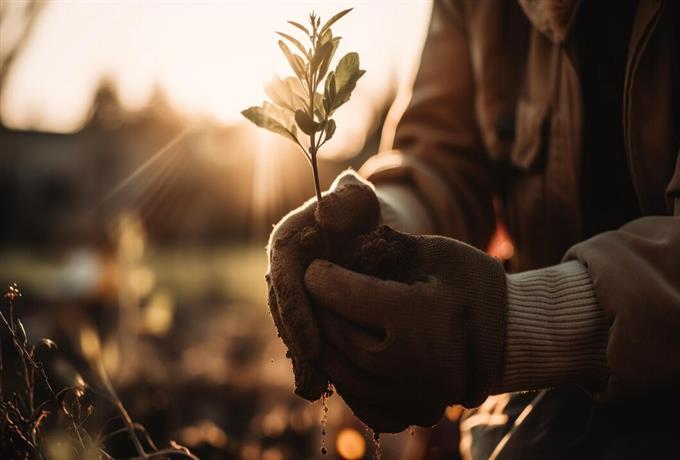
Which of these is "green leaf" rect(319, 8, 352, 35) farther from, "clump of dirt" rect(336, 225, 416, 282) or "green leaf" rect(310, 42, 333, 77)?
"clump of dirt" rect(336, 225, 416, 282)

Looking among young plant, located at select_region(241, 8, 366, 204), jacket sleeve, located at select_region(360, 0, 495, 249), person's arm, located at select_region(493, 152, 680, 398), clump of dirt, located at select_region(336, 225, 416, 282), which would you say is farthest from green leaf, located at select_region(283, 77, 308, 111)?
jacket sleeve, located at select_region(360, 0, 495, 249)

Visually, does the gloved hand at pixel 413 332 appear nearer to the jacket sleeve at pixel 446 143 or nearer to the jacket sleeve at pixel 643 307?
the jacket sleeve at pixel 643 307

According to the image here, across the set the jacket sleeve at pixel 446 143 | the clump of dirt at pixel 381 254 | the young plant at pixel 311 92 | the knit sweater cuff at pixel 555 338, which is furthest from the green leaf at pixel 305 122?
the jacket sleeve at pixel 446 143

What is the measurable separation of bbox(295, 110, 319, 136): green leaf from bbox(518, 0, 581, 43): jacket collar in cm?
112

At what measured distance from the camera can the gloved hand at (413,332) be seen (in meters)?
1.26

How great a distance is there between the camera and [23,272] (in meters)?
26.4

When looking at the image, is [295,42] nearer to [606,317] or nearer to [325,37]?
[325,37]

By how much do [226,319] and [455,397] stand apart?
14.1 meters

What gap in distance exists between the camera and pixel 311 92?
1199 millimetres

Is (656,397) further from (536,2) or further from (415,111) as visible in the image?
(415,111)

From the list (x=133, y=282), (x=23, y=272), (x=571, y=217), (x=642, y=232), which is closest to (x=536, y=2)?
(x=571, y=217)

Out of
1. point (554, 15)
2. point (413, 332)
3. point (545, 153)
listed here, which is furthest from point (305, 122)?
point (545, 153)

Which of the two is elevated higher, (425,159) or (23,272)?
(425,159)

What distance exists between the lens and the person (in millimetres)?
1293
